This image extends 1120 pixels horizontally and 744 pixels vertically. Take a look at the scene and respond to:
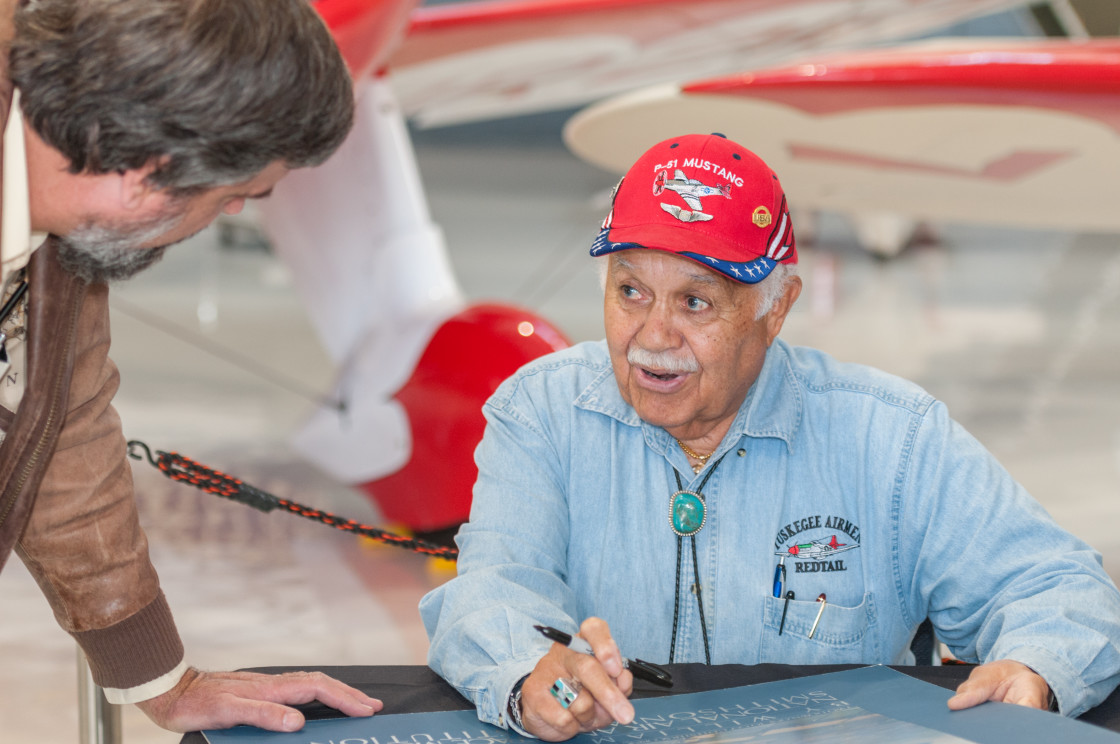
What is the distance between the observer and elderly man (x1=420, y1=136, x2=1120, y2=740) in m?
1.43

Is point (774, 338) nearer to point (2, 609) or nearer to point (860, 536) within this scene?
point (860, 536)

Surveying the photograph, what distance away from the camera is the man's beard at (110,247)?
44.9 inches

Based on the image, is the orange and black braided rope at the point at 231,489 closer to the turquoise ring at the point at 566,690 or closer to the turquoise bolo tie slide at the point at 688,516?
the turquoise bolo tie slide at the point at 688,516

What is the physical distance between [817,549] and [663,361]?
0.30 m

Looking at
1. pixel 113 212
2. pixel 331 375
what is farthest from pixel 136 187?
pixel 331 375

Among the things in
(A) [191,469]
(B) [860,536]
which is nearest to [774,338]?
(B) [860,536]

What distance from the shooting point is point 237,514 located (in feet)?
14.0

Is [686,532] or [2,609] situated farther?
[2,609]

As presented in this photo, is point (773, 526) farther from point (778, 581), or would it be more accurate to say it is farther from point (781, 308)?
point (781, 308)

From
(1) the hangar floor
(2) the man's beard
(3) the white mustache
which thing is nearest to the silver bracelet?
(3) the white mustache

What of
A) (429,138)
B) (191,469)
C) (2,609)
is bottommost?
(2,609)

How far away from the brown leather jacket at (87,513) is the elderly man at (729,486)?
1.17ft

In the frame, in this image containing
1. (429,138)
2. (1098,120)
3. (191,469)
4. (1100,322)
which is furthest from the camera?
(429,138)

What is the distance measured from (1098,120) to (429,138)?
19999mm
